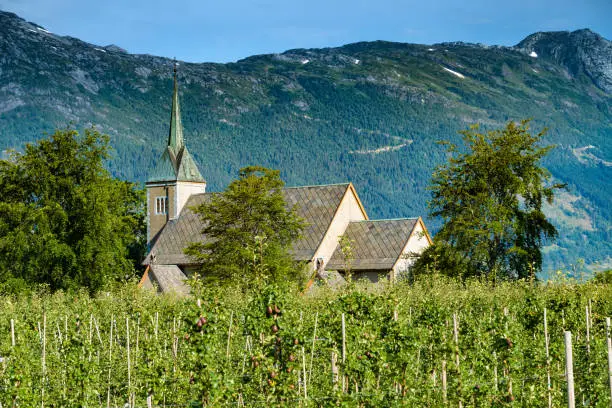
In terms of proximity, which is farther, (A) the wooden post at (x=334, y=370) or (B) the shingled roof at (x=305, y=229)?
(B) the shingled roof at (x=305, y=229)

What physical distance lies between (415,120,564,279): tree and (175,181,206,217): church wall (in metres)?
29.9

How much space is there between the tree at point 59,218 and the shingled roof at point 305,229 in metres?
8.19

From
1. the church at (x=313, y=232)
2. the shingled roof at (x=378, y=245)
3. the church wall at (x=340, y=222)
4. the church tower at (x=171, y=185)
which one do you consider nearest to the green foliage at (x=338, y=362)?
the church at (x=313, y=232)

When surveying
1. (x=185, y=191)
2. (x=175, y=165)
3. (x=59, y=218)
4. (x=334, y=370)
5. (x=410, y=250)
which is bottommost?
(x=334, y=370)

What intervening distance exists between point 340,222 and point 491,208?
784 inches

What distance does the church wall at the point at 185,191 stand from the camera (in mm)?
72688

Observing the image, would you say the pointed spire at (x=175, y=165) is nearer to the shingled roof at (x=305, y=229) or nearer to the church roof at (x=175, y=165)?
the church roof at (x=175, y=165)

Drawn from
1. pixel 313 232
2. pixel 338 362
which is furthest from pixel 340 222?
pixel 338 362

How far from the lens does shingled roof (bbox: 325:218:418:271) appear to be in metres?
60.7

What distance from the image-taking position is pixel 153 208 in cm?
7319

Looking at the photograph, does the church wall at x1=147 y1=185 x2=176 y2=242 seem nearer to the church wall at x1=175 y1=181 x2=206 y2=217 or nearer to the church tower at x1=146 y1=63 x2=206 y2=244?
the church tower at x1=146 y1=63 x2=206 y2=244

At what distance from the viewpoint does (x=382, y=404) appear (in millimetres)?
16281

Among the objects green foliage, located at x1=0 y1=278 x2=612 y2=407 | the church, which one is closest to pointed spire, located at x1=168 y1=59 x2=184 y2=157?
the church

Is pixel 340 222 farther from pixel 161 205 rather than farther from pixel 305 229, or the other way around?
pixel 161 205
